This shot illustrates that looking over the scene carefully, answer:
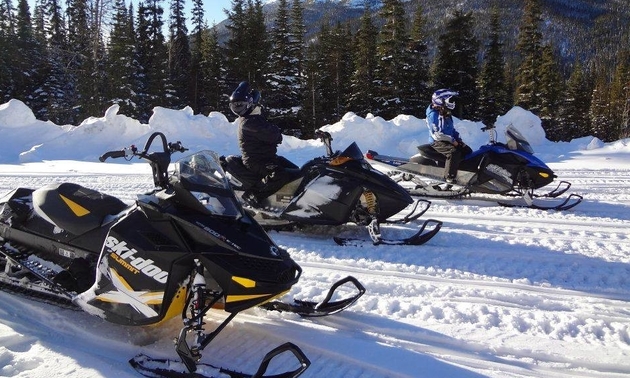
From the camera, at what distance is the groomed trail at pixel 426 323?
262 centimetres

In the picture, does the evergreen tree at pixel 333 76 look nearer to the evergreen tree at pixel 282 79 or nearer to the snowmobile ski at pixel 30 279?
the evergreen tree at pixel 282 79

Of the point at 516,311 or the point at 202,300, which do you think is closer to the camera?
the point at 202,300

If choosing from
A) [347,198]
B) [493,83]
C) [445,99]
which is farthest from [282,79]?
[347,198]

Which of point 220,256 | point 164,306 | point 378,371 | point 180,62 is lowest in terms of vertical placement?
point 378,371

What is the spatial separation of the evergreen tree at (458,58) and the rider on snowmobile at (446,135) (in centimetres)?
1823

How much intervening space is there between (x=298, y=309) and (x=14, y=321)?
1.86 metres

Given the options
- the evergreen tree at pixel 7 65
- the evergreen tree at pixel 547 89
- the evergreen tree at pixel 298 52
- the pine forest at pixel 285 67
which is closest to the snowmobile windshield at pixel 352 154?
the pine forest at pixel 285 67

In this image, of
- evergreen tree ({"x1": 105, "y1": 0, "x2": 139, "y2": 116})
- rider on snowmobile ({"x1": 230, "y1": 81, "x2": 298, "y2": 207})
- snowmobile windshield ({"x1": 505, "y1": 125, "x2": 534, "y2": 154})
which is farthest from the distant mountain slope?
rider on snowmobile ({"x1": 230, "y1": 81, "x2": 298, "y2": 207})

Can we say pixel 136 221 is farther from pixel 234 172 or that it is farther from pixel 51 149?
pixel 51 149

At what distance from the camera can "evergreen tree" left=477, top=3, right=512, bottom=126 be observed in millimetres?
25359

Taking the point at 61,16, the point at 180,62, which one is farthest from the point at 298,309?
the point at 61,16

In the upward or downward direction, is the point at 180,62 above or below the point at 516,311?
above

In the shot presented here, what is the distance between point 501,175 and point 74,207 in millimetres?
5476

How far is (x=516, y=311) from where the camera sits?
3.25 meters
